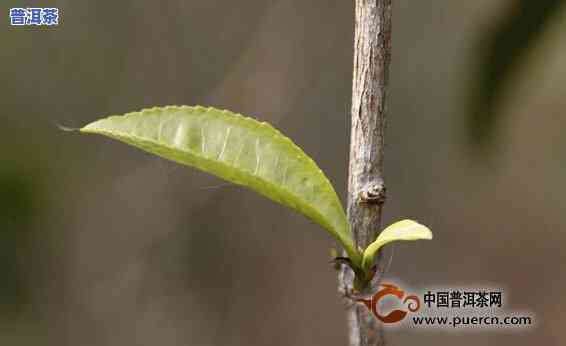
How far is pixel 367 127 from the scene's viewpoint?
0.43 metres

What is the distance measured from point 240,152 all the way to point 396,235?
107 millimetres

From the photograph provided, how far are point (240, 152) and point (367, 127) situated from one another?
0.09 metres

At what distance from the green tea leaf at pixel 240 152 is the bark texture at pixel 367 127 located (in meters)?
0.02

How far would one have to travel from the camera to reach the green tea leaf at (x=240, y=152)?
15.4 inches

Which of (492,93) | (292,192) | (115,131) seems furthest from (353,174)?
(492,93)

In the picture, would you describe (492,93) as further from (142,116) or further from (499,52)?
(142,116)

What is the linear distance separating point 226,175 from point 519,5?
1.49 ft

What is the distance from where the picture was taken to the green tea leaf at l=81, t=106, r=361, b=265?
0.39 meters

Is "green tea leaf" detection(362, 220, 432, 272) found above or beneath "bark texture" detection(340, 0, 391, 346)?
beneath

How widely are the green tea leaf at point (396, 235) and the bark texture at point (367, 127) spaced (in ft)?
0.07

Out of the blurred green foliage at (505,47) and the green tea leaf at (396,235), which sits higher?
the blurred green foliage at (505,47)

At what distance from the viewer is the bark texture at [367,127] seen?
1.40ft

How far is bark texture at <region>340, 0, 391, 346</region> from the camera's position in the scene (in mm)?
425

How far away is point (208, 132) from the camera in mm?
403
